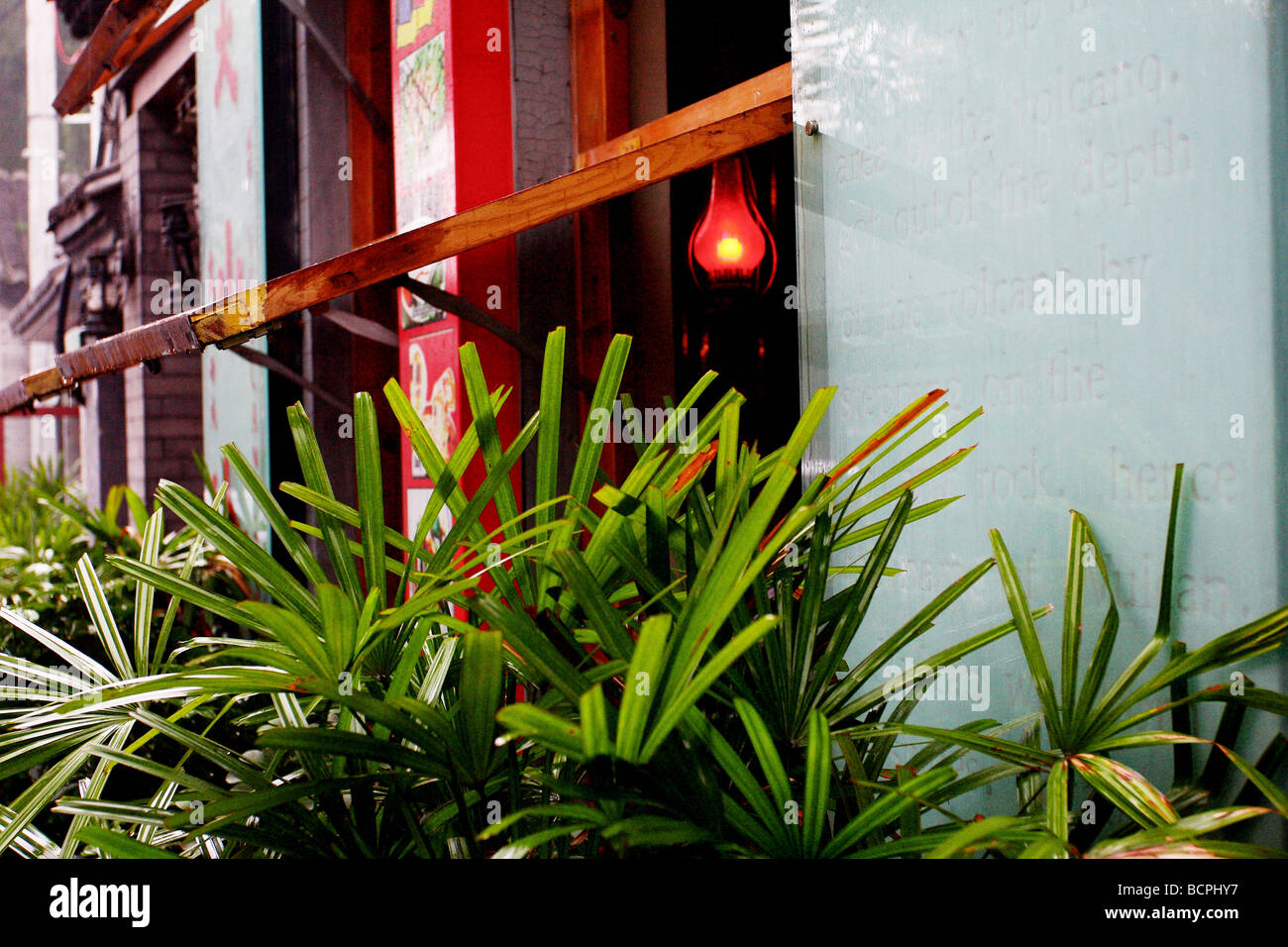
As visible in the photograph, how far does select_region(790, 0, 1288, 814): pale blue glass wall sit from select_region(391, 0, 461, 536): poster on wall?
58.0 inches

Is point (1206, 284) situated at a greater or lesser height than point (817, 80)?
lesser

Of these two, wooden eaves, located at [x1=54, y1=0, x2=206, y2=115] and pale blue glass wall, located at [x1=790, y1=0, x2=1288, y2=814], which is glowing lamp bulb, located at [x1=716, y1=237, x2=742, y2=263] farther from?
wooden eaves, located at [x1=54, y1=0, x2=206, y2=115]

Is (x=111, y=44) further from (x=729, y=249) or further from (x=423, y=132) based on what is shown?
(x=729, y=249)

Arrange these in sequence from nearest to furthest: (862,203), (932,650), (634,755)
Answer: (634,755) → (932,650) → (862,203)

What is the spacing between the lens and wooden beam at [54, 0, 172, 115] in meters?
3.84

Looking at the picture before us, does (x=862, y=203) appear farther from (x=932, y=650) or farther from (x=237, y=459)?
(x=237, y=459)

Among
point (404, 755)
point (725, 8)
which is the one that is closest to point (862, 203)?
point (404, 755)

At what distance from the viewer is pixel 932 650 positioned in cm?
178

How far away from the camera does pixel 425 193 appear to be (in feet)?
11.2

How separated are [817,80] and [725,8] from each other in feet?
5.50

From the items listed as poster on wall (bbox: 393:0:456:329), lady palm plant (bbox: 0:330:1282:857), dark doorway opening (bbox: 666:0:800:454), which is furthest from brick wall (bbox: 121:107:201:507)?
lady palm plant (bbox: 0:330:1282:857)

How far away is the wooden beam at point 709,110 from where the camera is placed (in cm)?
233

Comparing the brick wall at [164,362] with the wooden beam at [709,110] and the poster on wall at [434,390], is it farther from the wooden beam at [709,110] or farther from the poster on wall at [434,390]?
Answer: the wooden beam at [709,110]
